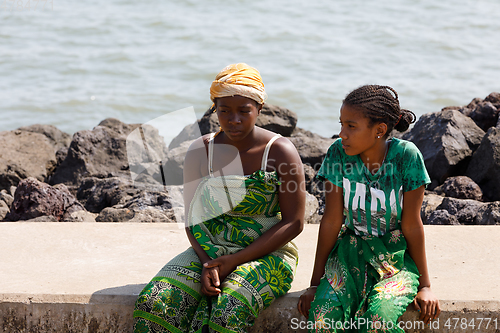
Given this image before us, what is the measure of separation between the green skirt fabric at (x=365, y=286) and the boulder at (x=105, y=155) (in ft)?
13.6

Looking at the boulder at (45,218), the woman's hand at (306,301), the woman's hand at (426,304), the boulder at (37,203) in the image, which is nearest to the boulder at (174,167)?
the boulder at (37,203)

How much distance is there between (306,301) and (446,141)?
166 inches

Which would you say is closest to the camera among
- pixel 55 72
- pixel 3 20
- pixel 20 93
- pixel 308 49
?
pixel 20 93

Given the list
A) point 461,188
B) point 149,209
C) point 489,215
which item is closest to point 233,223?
point 149,209

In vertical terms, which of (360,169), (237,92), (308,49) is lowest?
(308,49)

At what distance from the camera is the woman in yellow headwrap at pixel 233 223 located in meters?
2.40

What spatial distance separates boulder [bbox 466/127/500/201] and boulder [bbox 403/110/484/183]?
19cm

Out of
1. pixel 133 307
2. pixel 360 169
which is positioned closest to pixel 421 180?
pixel 360 169

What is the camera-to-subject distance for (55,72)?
16250mm

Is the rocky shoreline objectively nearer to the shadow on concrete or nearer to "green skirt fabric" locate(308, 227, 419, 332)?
the shadow on concrete

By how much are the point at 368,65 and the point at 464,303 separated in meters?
15.3

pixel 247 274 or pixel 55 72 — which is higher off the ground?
pixel 247 274

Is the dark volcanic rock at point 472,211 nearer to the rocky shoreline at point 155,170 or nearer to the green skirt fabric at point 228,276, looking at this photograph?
the rocky shoreline at point 155,170

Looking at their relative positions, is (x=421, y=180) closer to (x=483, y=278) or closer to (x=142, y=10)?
(x=483, y=278)
